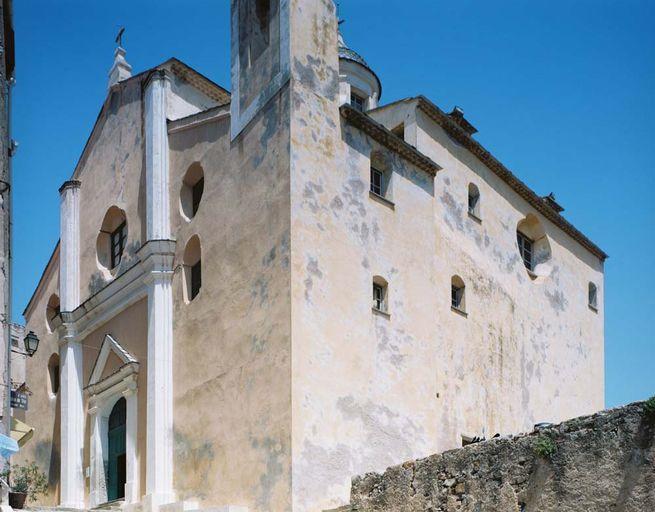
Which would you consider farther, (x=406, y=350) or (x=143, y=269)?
(x=143, y=269)

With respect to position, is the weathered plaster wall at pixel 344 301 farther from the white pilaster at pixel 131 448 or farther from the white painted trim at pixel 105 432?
the white painted trim at pixel 105 432

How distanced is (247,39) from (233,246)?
518 centimetres

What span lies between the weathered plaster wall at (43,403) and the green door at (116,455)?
2984 mm

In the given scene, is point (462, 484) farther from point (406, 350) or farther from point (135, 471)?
point (135, 471)

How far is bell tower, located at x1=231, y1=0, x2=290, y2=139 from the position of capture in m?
21.5

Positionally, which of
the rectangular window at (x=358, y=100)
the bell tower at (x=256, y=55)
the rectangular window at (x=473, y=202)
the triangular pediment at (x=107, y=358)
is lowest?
the triangular pediment at (x=107, y=358)

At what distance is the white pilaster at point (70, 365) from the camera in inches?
1078

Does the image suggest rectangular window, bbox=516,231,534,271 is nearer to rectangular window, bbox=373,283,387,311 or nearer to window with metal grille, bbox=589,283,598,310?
window with metal grille, bbox=589,283,598,310

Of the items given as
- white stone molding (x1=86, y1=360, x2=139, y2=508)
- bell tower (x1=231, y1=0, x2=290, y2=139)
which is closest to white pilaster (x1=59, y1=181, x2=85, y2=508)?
white stone molding (x1=86, y1=360, x2=139, y2=508)

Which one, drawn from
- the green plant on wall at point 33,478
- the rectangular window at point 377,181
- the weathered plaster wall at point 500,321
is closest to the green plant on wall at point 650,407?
the weathered plaster wall at point 500,321

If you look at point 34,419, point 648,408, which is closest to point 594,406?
point 34,419

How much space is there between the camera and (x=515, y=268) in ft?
94.9

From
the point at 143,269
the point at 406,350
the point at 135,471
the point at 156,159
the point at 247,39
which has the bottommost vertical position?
the point at 135,471

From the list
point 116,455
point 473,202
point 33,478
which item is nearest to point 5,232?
point 116,455
